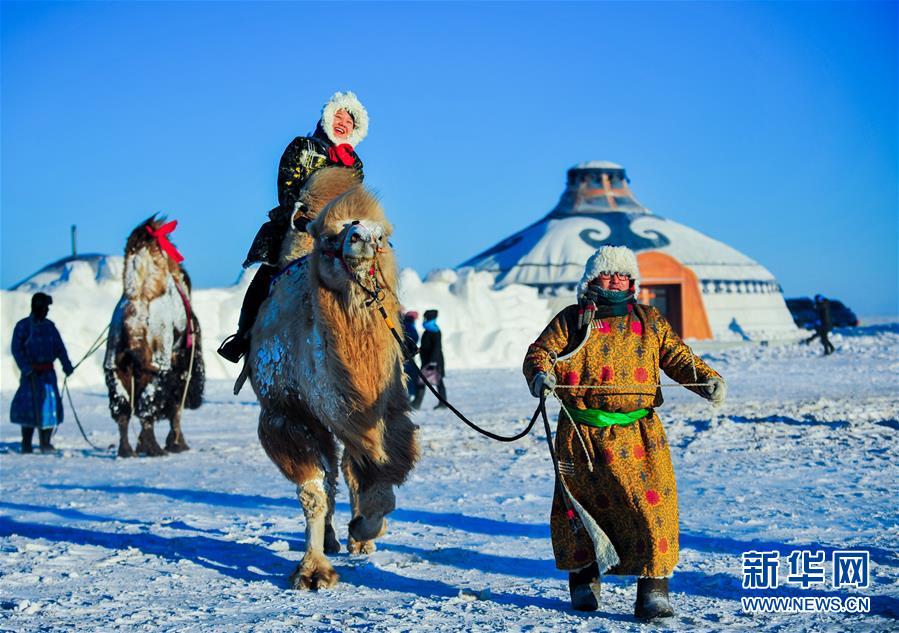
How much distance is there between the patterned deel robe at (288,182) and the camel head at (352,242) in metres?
0.68

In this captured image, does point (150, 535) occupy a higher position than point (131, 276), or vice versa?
point (131, 276)

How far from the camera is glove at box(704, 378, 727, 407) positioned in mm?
4238

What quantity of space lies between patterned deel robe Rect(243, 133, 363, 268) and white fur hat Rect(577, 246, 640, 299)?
5.76ft

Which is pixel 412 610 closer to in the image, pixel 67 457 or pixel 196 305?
pixel 67 457

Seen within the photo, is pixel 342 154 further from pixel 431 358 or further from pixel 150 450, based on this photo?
pixel 431 358

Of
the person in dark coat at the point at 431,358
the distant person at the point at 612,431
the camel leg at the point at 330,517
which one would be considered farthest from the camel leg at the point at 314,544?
the person in dark coat at the point at 431,358

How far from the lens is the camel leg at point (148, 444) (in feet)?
32.8

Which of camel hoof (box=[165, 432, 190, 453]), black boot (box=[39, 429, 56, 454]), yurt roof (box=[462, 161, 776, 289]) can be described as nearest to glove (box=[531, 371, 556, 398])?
camel hoof (box=[165, 432, 190, 453])

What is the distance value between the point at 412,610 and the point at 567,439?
3.28 ft

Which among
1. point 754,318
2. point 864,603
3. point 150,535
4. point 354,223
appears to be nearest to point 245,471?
point 150,535

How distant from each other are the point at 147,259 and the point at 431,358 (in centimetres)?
585

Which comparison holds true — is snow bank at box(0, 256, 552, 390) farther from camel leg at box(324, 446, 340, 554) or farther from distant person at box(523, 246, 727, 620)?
distant person at box(523, 246, 727, 620)

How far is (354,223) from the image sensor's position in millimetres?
4652

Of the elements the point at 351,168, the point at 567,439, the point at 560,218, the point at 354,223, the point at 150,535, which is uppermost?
the point at 560,218
